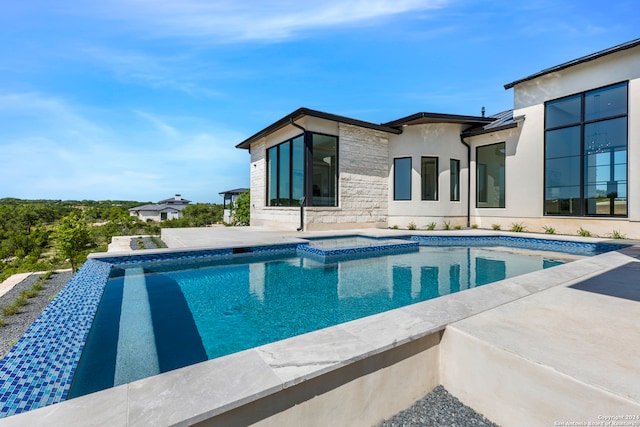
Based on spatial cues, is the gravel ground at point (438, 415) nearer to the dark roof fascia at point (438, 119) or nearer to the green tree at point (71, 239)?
the green tree at point (71, 239)

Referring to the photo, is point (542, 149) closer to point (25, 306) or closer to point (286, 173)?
point (286, 173)

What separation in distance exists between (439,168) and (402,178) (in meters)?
1.43

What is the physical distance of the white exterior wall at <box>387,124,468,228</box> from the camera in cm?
1108

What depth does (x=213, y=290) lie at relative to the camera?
4.27 m

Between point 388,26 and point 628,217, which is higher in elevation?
point 388,26

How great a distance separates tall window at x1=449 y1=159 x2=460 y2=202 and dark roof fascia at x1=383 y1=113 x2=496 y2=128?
155 centimetres

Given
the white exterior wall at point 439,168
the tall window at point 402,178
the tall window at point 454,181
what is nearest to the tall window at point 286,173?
the tall window at point 402,178

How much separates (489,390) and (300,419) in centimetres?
117

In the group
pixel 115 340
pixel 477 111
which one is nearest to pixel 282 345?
pixel 115 340

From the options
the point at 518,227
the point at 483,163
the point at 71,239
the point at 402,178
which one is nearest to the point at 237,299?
the point at 71,239

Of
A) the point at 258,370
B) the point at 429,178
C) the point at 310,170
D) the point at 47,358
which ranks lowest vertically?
the point at 47,358

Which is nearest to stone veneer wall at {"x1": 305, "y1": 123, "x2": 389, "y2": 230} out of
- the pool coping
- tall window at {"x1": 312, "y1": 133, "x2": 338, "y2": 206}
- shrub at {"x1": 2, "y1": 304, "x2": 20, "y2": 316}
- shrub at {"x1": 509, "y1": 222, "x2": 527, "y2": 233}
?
tall window at {"x1": 312, "y1": 133, "x2": 338, "y2": 206}

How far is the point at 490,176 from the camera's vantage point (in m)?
11.1

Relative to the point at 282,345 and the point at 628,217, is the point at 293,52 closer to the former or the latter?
the point at 282,345
